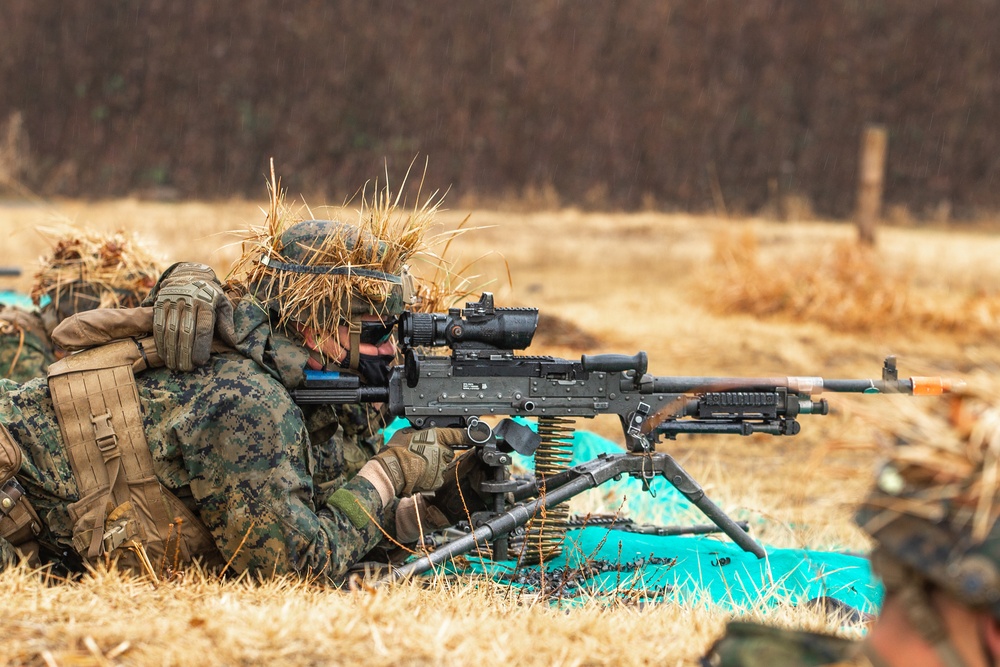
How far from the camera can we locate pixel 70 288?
6.12 m

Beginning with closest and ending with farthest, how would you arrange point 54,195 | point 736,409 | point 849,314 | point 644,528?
point 736,409 → point 644,528 → point 849,314 → point 54,195

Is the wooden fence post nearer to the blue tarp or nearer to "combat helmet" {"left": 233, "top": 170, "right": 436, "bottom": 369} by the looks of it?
the blue tarp

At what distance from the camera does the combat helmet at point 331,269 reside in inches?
165

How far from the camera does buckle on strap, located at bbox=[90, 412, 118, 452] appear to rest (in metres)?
3.95

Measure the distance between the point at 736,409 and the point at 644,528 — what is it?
861 mm

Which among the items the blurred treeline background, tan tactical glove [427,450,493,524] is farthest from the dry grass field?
the blurred treeline background

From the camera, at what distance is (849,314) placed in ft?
40.0

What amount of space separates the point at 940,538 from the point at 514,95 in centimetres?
1918

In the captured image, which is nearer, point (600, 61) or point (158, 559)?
point (158, 559)

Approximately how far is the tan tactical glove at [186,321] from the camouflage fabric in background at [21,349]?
2.27 m

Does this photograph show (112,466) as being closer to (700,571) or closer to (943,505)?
(700,571)

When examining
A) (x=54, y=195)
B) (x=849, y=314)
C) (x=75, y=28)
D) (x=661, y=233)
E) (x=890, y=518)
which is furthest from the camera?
(x=75, y=28)

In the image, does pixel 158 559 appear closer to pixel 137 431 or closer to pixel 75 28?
pixel 137 431

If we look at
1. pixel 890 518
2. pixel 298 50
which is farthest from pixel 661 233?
pixel 890 518
